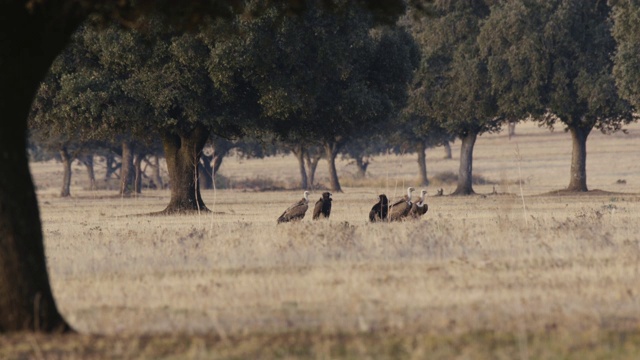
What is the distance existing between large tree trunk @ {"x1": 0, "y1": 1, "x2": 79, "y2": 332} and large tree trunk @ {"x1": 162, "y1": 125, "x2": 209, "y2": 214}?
3121 cm

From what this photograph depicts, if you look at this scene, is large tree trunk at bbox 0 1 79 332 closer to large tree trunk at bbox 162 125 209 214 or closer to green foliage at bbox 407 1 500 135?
large tree trunk at bbox 162 125 209 214

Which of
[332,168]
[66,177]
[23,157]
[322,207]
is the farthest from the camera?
[332,168]

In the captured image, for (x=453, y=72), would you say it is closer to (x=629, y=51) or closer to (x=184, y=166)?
(x=629, y=51)

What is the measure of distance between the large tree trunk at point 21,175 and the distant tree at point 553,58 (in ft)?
165

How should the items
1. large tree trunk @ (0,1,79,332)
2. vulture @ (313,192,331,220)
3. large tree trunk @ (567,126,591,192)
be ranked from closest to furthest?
large tree trunk @ (0,1,79,332) → vulture @ (313,192,331,220) → large tree trunk @ (567,126,591,192)

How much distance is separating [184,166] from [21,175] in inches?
1280

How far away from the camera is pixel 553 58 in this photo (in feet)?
203

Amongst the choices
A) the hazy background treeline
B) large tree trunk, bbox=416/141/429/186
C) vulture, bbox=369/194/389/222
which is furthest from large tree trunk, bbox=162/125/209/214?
large tree trunk, bbox=416/141/429/186

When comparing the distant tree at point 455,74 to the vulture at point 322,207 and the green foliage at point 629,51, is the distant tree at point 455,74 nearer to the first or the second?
the green foliage at point 629,51

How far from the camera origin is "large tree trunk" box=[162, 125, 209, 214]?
143ft

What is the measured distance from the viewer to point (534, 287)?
1450 centimetres

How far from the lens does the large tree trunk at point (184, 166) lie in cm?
4369

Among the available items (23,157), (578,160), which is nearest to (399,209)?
(23,157)

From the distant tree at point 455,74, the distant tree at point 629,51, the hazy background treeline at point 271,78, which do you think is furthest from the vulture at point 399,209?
the distant tree at point 455,74
